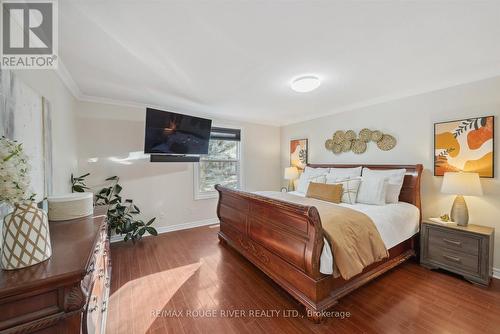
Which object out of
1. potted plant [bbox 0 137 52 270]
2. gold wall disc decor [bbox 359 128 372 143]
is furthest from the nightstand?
potted plant [bbox 0 137 52 270]

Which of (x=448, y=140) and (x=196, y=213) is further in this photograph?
(x=196, y=213)

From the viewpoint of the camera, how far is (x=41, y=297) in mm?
757

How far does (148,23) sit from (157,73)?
0.89 metres

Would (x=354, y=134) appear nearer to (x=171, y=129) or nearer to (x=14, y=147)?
(x=171, y=129)

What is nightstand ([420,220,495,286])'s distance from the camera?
214 centimetres

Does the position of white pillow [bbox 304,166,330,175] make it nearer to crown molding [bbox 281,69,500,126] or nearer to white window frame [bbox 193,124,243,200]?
crown molding [bbox 281,69,500,126]

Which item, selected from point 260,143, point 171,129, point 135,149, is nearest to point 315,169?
point 260,143

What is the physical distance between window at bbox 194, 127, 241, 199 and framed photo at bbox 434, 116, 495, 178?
344cm

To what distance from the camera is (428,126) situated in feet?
9.21

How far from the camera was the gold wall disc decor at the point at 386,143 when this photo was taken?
3.15m

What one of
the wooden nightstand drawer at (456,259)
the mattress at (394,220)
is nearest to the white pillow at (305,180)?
the mattress at (394,220)

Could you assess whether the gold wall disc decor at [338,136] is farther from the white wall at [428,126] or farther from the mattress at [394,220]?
the mattress at [394,220]

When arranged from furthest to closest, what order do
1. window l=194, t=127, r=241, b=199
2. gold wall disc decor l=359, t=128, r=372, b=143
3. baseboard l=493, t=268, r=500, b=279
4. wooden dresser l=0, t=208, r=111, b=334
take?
window l=194, t=127, r=241, b=199 < gold wall disc decor l=359, t=128, r=372, b=143 < baseboard l=493, t=268, r=500, b=279 < wooden dresser l=0, t=208, r=111, b=334

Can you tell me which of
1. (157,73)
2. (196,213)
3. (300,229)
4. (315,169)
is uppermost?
(157,73)
